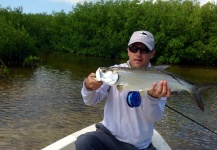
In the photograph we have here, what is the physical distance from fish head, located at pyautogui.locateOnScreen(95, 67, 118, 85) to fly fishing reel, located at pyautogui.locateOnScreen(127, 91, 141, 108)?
1.71 feet

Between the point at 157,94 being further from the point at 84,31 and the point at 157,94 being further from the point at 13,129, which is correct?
the point at 84,31

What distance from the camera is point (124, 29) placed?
44156 mm

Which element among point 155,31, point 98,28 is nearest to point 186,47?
point 155,31

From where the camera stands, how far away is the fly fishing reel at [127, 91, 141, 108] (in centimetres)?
389

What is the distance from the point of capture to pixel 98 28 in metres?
47.5

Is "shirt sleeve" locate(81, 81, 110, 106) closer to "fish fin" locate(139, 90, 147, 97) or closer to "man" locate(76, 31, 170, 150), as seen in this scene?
"man" locate(76, 31, 170, 150)

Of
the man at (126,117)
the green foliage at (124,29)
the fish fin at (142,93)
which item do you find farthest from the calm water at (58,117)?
the green foliage at (124,29)

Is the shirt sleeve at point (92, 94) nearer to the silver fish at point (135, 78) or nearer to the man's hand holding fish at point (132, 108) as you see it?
the man's hand holding fish at point (132, 108)

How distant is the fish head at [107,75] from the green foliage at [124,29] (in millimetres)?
24039

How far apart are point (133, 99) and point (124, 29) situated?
134ft

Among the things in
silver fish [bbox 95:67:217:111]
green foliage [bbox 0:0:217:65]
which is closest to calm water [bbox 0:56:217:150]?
silver fish [bbox 95:67:217:111]

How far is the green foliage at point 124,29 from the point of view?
1483 inches

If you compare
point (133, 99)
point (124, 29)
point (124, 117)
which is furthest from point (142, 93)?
point (124, 29)

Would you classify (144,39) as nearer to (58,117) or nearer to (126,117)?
(126,117)
